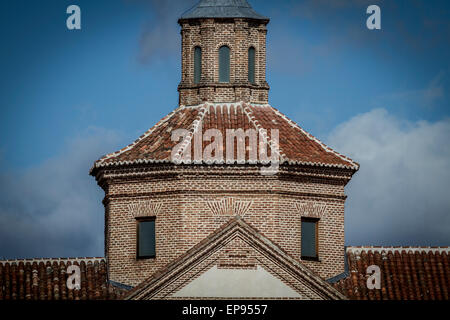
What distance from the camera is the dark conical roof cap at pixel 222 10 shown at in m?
39.5

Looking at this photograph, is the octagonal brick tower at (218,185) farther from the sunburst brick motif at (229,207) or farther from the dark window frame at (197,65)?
the dark window frame at (197,65)

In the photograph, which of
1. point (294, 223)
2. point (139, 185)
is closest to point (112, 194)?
point (139, 185)

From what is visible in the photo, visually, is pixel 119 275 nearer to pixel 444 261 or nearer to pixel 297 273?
pixel 297 273

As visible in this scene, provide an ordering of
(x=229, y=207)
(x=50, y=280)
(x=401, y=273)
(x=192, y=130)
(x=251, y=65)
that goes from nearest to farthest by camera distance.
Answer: (x=50, y=280), (x=229, y=207), (x=401, y=273), (x=192, y=130), (x=251, y=65)

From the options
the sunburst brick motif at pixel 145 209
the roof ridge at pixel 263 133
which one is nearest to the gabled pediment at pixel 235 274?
the sunburst brick motif at pixel 145 209

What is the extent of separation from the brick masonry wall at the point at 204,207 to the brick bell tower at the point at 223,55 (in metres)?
3.27

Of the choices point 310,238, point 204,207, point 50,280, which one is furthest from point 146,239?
point 310,238

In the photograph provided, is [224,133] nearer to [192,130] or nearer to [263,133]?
[192,130]

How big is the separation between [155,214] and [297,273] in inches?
192

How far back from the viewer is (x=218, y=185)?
120 feet

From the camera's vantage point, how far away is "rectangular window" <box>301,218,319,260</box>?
3731 cm

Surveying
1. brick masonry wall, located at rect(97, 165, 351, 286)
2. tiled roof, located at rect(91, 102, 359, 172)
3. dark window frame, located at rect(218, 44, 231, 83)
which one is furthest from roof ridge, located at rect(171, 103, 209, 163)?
dark window frame, located at rect(218, 44, 231, 83)

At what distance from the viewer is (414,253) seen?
37.7 meters

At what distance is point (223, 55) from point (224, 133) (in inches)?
124
